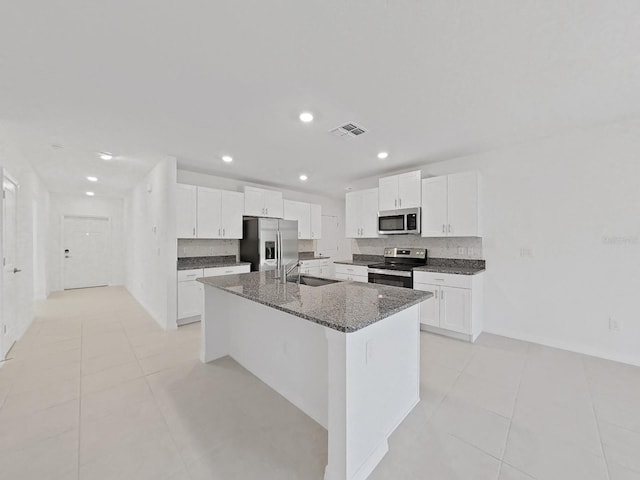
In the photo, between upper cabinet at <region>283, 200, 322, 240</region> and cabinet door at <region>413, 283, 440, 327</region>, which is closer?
cabinet door at <region>413, 283, 440, 327</region>

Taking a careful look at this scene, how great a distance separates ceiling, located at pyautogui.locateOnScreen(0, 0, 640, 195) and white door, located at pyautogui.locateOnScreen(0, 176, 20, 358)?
74cm

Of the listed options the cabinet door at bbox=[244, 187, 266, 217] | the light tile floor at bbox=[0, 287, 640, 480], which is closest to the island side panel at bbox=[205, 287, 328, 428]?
the light tile floor at bbox=[0, 287, 640, 480]

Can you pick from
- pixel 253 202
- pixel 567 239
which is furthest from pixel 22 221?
pixel 567 239

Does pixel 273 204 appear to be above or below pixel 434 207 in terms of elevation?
above

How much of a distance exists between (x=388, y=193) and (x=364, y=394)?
344 centimetres

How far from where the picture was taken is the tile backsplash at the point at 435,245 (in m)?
3.82

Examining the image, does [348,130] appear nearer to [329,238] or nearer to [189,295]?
[189,295]

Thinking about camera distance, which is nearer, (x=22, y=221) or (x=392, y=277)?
(x=22, y=221)

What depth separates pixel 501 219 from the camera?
3.54 meters

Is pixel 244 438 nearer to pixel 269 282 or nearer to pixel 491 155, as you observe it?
pixel 269 282

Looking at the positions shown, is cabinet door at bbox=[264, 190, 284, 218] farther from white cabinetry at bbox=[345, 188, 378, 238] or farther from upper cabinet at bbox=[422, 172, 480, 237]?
upper cabinet at bbox=[422, 172, 480, 237]

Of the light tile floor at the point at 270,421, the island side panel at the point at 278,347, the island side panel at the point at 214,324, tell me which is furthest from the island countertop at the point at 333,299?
the light tile floor at the point at 270,421

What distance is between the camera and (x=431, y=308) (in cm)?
363

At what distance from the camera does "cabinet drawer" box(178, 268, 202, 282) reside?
3.97 meters
